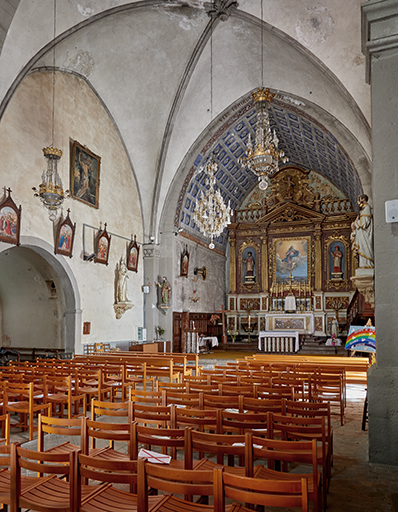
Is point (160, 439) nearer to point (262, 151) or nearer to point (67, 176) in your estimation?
point (262, 151)

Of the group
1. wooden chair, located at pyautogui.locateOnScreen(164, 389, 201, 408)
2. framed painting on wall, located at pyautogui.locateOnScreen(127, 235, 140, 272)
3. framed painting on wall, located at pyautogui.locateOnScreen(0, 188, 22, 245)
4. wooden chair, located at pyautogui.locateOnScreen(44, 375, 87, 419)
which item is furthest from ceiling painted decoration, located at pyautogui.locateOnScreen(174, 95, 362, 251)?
wooden chair, located at pyautogui.locateOnScreen(164, 389, 201, 408)

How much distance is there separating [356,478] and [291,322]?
17600 millimetres

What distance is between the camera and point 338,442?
6031mm

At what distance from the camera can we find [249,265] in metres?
24.9

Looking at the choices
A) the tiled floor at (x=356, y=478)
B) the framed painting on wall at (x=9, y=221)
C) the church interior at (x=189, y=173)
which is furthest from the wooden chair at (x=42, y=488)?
the framed painting on wall at (x=9, y=221)

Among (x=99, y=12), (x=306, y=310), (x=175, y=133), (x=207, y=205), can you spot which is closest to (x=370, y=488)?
(x=207, y=205)

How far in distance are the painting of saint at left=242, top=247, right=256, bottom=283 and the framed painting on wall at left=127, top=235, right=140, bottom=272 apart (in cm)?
825

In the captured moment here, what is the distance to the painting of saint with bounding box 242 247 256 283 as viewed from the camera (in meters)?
24.8

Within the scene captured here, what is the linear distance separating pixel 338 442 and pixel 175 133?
1474 centimetres

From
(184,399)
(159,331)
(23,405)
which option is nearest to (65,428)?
(184,399)

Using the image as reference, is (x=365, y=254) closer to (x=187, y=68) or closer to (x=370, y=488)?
(x=370, y=488)

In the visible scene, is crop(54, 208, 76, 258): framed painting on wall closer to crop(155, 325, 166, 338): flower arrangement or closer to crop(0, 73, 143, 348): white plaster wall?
crop(0, 73, 143, 348): white plaster wall

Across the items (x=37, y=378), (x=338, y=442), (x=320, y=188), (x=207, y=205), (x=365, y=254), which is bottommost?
(x=338, y=442)

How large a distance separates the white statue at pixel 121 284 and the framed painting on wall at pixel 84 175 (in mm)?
2594
